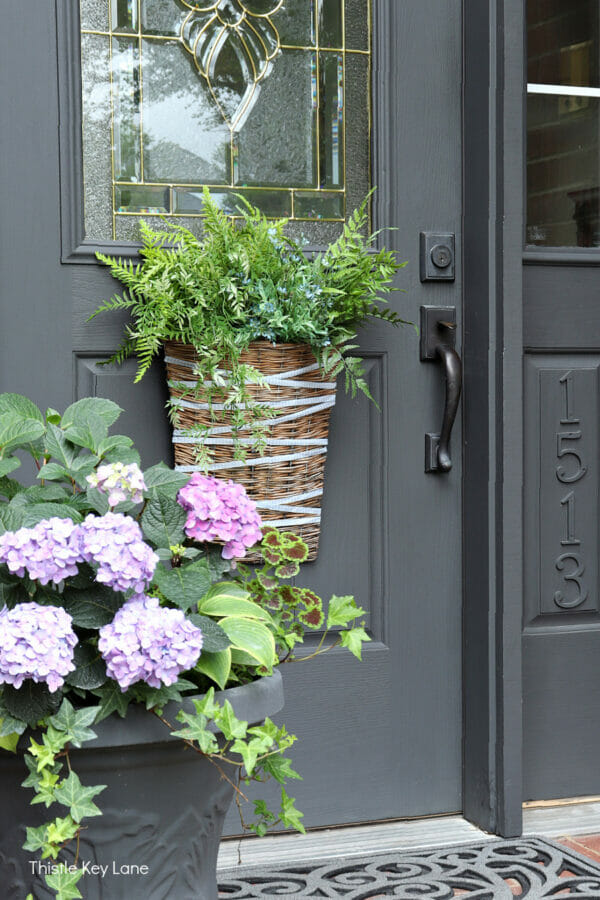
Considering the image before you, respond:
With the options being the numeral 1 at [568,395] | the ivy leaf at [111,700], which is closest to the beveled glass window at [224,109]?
the numeral 1 at [568,395]

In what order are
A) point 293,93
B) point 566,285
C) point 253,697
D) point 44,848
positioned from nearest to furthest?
point 44,848 < point 253,697 < point 293,93 < point 566,285

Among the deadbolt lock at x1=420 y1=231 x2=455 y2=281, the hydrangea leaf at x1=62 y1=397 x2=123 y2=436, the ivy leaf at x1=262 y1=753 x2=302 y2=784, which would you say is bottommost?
the ivy leaf at x1=262 y1=753 x2=302 y2=784

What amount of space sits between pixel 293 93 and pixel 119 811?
1394 mm

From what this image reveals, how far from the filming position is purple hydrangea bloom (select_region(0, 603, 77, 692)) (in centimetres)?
108

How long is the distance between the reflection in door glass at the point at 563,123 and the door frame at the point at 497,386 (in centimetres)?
14

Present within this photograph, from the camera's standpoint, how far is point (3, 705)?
113 centimetres

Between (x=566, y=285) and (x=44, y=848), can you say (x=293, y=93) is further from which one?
(x=44, y=848)

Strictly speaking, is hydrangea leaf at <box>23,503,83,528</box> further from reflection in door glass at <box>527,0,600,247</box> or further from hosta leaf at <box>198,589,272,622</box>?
reflection in door glass at <box>527,0,600,247</box>

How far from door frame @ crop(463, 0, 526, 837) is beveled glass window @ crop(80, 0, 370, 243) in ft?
0.76

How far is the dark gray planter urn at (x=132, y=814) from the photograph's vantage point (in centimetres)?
118

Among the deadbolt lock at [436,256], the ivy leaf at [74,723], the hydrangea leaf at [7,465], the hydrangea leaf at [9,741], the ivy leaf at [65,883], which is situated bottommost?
the ivy leaf at [65,883]

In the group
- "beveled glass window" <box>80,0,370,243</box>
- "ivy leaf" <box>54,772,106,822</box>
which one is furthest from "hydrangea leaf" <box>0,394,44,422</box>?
"beveled glass window" <box>80,0,370,243</box>

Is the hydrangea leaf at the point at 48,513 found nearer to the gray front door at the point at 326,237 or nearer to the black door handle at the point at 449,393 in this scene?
the gray front door at the point at 326,237

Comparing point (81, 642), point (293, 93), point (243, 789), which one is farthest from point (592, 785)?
point (293, 93)
